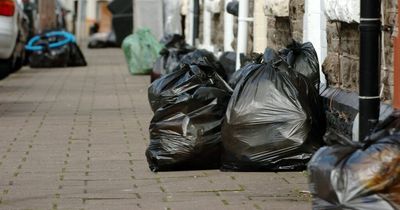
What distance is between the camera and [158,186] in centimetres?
793

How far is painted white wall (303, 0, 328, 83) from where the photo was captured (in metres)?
10.2

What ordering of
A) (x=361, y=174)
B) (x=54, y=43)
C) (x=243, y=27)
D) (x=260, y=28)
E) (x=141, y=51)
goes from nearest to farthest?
(x=361, y=174) → (x=243, y=27) → (x=260, y=28) → (x=141, y=51) → (x=54, y=43)

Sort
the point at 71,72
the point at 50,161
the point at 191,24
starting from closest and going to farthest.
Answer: the point at 50,161 < the point at 191,24 < the point at 71,72

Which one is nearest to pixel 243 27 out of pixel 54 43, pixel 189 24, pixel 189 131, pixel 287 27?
pixel 287 27

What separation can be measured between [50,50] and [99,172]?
15.9m

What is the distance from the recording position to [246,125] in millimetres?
8320

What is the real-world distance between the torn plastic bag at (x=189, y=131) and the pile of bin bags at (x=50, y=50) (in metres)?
15.4

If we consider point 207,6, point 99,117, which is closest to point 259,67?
point 99,117

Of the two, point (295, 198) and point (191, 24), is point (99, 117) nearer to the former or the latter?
point (295, 198)

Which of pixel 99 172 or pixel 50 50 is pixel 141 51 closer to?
pixel 50 50

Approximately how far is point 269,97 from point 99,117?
16.4ft

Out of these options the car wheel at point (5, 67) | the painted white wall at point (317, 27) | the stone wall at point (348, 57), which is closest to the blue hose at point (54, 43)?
the car wheel at point (5, 67)

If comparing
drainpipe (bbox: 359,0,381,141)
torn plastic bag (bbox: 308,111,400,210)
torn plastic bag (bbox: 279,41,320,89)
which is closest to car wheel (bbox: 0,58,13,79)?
torn plastic bag (bbox: 279,41,320,89)

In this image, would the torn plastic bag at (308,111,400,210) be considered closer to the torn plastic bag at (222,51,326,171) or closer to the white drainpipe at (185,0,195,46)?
the torn plastic bag at (222,51,326,171)
